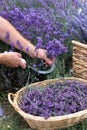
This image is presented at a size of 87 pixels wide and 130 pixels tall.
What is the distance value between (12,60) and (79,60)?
0.50 m

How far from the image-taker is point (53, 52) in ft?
8.55

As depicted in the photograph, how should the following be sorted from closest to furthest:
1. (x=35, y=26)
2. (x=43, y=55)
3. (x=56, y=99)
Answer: (x=56, y=99) < (x=43, y=55) < (x=35, y=26)

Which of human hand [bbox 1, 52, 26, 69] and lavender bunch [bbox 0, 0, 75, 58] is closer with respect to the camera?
human hand [bbox 1, 52, 26, 69]

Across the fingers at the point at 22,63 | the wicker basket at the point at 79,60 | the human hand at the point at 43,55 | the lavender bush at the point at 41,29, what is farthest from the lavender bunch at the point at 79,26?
the fingers at the point at 22,63

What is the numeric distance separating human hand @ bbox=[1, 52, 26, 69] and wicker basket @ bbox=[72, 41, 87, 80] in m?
0.40

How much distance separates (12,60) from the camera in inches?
102

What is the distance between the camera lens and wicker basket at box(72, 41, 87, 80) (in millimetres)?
2691

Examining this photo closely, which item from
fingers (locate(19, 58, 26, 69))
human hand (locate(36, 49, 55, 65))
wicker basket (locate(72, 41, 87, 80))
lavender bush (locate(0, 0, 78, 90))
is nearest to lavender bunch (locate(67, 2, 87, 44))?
lavender bush (locate(0, 0, 78, 90))

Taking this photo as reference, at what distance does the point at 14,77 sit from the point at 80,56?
525 mm

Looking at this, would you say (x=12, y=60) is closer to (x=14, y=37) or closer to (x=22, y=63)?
(x=22, y=63)

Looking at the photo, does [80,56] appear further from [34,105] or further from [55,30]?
[34,105]

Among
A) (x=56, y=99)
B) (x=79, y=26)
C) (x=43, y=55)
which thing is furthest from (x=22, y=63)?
(x=79, y=26)

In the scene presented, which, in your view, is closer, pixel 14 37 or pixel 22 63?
pixel 22 63

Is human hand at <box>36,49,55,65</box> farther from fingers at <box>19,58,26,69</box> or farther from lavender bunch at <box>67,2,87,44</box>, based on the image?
lavender bunch at <box>67,2,87,44</box>
